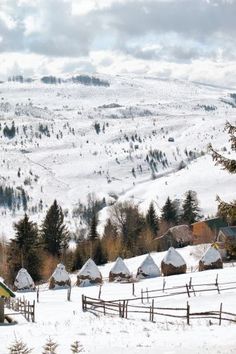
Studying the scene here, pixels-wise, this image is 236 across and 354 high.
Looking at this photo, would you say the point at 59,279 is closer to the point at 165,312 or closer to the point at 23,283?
the point at 23,283

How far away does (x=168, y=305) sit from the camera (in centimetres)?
4022

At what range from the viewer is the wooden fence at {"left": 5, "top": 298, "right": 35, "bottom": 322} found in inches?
1364

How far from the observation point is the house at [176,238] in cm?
9327

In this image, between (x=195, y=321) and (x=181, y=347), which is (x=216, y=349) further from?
(x=195, y=321)

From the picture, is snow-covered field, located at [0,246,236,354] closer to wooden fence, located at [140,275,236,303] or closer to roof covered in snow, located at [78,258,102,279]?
wooden fence, located at [140,275,236,303]

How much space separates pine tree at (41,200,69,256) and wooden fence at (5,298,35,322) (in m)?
35.4

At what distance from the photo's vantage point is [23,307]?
4141 cm

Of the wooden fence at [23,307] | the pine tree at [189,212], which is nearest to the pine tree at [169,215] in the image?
the pine tree at [189,212]

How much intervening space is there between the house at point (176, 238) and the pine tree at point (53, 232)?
67.8 ft

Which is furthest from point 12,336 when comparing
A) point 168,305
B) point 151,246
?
point 151,246

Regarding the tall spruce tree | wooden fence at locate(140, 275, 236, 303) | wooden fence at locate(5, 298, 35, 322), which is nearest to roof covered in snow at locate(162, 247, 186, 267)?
wooden fence at locate(140, 275, 236, 303)

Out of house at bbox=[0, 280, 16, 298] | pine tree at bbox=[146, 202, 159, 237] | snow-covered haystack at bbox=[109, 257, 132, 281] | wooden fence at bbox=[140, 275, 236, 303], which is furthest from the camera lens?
pine tree at bbox=[146, 202, 159, 237]

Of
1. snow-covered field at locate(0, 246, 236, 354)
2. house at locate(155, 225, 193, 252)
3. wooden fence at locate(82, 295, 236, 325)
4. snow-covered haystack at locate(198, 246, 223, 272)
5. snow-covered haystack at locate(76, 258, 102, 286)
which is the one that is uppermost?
house at locate(155, 225, 193, 252)

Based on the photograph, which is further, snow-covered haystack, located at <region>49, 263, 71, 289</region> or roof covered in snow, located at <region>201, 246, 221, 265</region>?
roof covered in snow, located at <region>201, 246, 221, 265</region>
